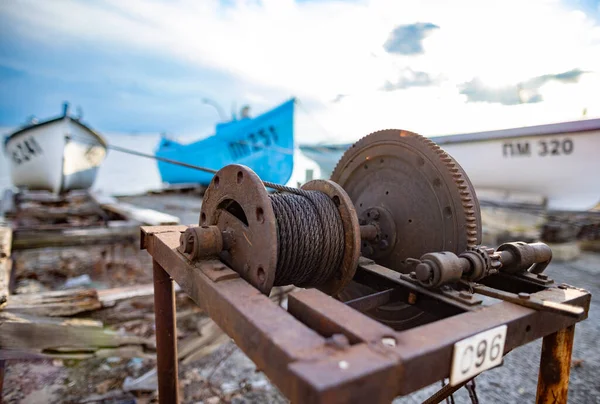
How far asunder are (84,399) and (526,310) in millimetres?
2818

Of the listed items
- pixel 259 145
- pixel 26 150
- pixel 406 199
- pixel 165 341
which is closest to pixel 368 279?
pixel 406 199

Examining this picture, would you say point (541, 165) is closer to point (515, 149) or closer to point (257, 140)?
point (515, 149)

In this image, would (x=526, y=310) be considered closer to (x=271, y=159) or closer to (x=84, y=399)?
(x=84, y=399)

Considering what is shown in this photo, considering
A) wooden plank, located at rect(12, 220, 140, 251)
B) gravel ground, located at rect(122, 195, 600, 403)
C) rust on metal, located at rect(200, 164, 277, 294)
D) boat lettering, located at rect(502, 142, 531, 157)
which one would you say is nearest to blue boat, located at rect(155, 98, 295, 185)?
wooden plank, located at rect(12, 220, 140, 251)

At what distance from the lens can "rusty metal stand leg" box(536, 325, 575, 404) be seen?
139cm

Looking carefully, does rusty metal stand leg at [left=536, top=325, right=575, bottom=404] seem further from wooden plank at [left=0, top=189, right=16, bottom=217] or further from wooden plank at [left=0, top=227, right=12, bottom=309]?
wooden plank at [left=0, top=189, right=16, bottom=217]

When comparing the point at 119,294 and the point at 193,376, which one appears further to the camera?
the point at 119,294

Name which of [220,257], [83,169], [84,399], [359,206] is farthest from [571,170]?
[83,169]

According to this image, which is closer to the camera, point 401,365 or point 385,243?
point 401,365

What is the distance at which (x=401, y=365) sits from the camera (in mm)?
874

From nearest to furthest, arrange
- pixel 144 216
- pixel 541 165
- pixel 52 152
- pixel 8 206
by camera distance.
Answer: pixel 144 216, pixel 541 165, pixel 8 206, pixel 52 152

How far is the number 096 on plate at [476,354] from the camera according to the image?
1003 mm

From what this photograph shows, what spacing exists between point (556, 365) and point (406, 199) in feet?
2.98

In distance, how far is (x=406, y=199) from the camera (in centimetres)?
190
